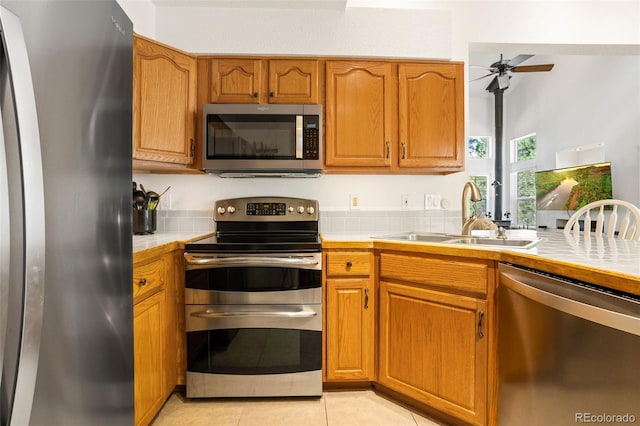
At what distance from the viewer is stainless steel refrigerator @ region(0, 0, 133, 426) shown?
23.2 inches

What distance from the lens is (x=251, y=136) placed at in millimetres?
2242

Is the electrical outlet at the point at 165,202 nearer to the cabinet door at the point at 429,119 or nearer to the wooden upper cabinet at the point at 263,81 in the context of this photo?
the wooden upper cabinet at the point at 263,81

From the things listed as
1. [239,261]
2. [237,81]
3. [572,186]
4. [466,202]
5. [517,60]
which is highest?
[517,60]

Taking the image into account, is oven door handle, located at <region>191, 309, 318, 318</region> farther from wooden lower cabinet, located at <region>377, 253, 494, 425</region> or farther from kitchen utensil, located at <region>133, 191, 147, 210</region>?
kitchen utensil, located at <region>133, 191, 147, 210</region>

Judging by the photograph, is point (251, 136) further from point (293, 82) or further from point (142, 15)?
point (142, 15)

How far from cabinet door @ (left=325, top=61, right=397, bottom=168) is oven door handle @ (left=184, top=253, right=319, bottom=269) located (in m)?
0.76

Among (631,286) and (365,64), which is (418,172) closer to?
(365,64)

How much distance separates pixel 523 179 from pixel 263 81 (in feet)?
20.9

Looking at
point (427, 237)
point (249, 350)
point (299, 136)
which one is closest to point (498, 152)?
point (427, 237)

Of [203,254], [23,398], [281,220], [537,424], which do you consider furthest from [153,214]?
[537,424]

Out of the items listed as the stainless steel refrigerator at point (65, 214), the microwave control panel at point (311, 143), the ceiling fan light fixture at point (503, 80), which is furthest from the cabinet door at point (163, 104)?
the ceiling fan light fixture at point (503, 80)

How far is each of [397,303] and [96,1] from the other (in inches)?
68.6

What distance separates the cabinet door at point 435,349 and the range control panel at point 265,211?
798 millimetres

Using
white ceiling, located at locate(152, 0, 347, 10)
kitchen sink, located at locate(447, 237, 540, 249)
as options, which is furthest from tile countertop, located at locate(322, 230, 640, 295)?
Answer: white ceiling, located at locate(152, 0, 347, 10)
